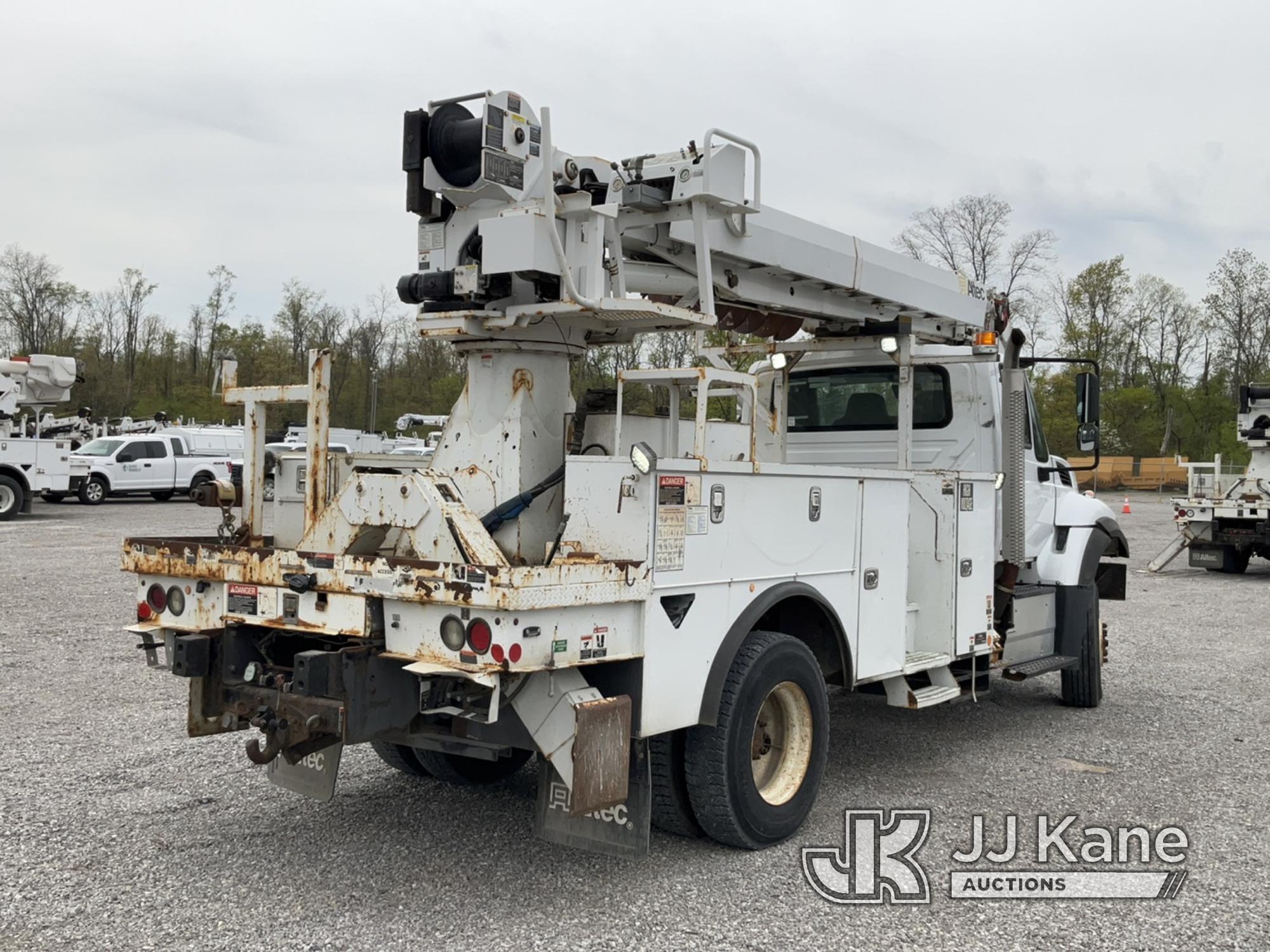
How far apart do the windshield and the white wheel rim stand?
29342 mm

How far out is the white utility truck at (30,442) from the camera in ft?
82.3

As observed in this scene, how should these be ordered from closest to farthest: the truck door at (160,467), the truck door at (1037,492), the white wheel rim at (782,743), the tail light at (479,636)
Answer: the tail light at (479,636)
the white wheel rim at (782,743)
the truck door at (1037,492)
the truck door at (160,467)

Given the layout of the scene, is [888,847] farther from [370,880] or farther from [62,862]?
[62,862]

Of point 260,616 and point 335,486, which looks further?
point 335,486

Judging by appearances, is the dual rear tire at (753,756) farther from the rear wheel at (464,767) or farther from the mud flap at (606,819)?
the rear wheel at (464,767)

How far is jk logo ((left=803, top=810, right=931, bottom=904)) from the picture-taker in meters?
4.72

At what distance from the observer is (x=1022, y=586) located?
26.1 ft

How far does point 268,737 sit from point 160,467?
29246 mm

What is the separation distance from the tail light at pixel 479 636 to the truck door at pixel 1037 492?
16.3ft

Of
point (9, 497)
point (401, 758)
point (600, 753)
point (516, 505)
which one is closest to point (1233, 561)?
point (401, 758)

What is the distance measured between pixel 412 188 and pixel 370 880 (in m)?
2.85

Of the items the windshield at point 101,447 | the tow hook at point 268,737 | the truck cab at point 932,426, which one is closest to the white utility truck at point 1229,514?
the truck cab at point 932,426

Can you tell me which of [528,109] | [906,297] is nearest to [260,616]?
[528,109]

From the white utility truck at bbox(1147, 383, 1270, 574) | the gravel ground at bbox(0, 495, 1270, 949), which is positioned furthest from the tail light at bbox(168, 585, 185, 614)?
the white utility truck at bbox(1147, 383, 1270, 574)
